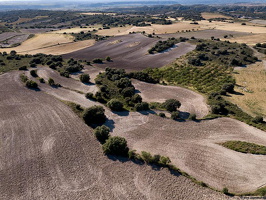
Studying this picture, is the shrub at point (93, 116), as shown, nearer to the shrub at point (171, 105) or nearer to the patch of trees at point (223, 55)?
the shrub at point (171, 105)

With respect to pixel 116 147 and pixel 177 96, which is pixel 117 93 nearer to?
pixel 177 96

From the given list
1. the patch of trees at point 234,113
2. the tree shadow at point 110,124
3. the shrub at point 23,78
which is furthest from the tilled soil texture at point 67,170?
the shrub at point 23,78

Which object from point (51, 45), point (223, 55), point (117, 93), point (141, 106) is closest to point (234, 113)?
point (141, 106)

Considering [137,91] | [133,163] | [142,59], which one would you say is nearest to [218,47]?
[142,59]

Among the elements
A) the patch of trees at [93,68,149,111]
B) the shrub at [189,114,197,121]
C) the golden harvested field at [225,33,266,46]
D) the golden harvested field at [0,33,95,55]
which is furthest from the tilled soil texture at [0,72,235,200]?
the golden harvested field at [225,33,266,46]

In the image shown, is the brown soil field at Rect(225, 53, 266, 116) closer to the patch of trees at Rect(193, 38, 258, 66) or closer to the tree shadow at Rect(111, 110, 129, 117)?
the patch of trees at Rect(193, 38, 258, 66)
